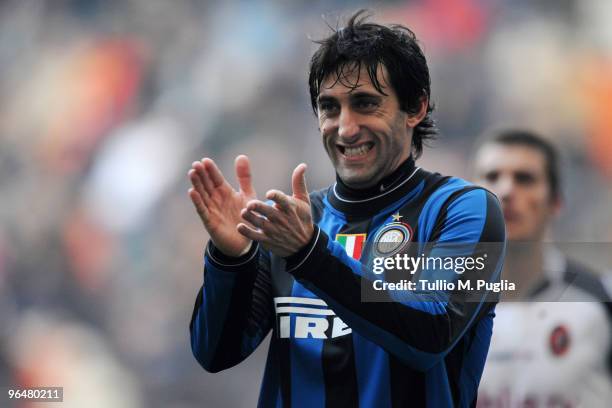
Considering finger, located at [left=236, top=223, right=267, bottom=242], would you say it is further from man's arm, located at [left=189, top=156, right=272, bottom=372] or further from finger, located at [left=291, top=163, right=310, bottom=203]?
man's arm, located at [left=189, top=156, right=272, bottom=372]

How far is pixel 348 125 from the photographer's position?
2.11 m

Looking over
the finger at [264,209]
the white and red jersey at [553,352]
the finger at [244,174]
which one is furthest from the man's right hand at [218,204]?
the white and red jersey at [553,352]

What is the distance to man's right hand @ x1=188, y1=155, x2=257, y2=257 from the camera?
6.57ft

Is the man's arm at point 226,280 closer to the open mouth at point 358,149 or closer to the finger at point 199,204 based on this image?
the finger at point 199,204

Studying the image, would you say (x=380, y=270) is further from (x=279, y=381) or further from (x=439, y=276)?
(x=279, y=381)

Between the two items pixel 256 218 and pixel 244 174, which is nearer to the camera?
pixel 256 218

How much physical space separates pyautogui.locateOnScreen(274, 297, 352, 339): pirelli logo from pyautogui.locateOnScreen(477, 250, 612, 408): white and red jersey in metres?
2.33

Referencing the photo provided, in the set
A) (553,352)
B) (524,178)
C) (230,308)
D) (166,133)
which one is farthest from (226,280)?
(166,133)

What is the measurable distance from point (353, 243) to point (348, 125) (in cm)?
29

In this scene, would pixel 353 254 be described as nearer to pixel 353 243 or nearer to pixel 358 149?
pixel 353 243

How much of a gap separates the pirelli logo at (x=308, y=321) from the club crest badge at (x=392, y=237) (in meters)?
0.19

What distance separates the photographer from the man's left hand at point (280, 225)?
5.67 feet

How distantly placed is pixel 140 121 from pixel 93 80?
65 cm

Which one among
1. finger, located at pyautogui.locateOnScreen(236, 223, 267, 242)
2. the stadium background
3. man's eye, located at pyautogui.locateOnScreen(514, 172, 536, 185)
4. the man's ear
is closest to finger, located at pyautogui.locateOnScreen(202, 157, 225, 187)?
finger, located at pyautogui.locateOnScreen(236, 223, 267, 242)
